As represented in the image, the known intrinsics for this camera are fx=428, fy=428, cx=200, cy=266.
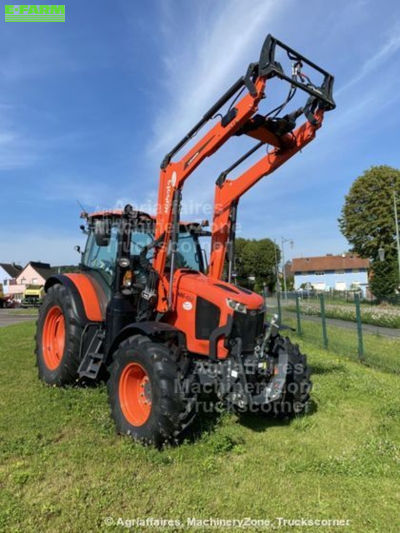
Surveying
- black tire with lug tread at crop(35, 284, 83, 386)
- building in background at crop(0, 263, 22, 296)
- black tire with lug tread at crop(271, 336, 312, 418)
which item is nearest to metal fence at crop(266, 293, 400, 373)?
black tire with lug tread at crop(271, 336, 312, 418)

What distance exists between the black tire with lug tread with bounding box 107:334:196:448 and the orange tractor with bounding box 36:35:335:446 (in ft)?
0.03

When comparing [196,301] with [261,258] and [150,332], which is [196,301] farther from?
[261,258]

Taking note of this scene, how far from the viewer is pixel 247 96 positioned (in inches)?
171

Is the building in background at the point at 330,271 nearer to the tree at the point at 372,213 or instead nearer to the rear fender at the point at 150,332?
the tree at the point at 372,213

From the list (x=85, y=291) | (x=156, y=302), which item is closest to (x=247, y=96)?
(x=156, y=302)

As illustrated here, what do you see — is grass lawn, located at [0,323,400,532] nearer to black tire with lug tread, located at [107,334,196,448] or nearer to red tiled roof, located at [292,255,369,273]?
black tire with lug tread, located at [107,334,196,448]

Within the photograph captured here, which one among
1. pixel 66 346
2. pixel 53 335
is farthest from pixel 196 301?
pixel 53 335

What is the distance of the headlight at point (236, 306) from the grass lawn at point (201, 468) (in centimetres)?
124

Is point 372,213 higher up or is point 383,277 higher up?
point 372,213

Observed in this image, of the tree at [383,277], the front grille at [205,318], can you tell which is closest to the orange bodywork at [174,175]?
the front grille at [205,318]

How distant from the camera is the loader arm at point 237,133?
4277 millimetres

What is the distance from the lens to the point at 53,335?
6680 millimetres

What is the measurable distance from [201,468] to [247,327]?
1564 mm

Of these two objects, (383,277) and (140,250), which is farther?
(383,277)
